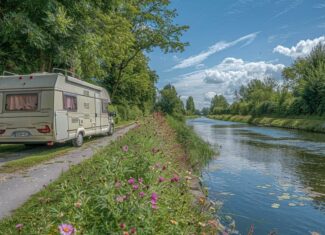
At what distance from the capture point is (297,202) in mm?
9312

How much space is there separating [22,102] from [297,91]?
49521mm

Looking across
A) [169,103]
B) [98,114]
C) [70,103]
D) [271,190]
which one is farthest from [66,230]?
[169,103]

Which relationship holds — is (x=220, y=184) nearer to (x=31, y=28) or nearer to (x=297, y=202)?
(x=297, y=202)

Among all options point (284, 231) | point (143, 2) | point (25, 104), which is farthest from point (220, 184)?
point (143, 2)

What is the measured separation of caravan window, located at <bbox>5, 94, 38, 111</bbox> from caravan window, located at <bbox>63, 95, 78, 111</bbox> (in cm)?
114

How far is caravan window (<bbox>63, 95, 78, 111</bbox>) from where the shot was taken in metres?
12.6

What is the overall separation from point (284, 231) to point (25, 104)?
9620 mm

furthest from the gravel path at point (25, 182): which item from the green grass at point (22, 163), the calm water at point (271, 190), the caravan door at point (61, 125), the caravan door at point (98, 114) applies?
the caravan door at point (98, 114)

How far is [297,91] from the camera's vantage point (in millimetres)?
53156

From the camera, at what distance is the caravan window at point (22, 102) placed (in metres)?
11.9

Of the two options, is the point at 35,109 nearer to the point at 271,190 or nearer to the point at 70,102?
the point at 70,102

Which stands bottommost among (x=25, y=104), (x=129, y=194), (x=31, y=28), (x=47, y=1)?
(x=129, y=194)

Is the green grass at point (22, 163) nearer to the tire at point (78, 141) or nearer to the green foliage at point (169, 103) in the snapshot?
the tire at point (78, 141)

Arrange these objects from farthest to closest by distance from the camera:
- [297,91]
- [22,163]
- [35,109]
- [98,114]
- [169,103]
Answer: [297,91] < [169,103] < [98,114] < [35,109] < [22,163]
